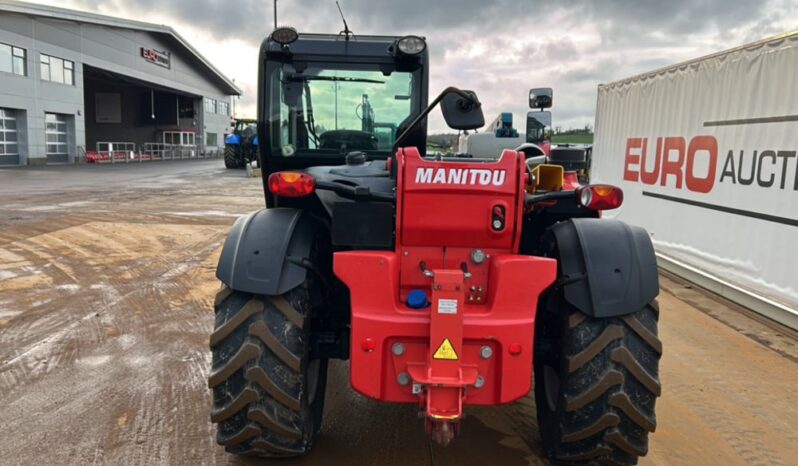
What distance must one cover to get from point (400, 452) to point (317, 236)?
1315mm

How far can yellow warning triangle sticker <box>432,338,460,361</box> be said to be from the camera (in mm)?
2611

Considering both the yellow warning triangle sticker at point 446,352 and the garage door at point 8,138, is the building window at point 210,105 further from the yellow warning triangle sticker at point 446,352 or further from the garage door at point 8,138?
the yellow warning triangle sticker at point 446,352

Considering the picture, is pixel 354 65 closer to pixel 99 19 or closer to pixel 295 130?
pixel 295 130

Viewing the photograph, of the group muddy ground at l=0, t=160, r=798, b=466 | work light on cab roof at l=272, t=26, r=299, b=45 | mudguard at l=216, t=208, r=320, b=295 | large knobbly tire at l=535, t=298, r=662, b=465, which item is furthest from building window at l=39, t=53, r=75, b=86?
large knobbly tire at l=535, t=298, r=662, b=465

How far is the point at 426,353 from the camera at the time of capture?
272 cm

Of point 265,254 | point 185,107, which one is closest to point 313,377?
point 265,254

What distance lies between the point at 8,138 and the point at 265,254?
112 feet

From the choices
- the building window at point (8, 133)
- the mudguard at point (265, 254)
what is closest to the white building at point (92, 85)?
the building window at point (8, 133)

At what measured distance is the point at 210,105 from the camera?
58.3 meters

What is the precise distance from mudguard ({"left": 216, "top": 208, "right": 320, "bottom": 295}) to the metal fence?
38.9 m

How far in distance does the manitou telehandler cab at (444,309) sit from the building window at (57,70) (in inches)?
1405

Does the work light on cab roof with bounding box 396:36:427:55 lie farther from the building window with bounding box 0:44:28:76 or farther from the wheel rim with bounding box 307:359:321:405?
the building window with bounding box 0:44:28:76

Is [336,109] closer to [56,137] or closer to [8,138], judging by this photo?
[8,138]

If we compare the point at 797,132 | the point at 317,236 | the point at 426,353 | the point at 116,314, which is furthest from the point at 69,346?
the point at 797,132
